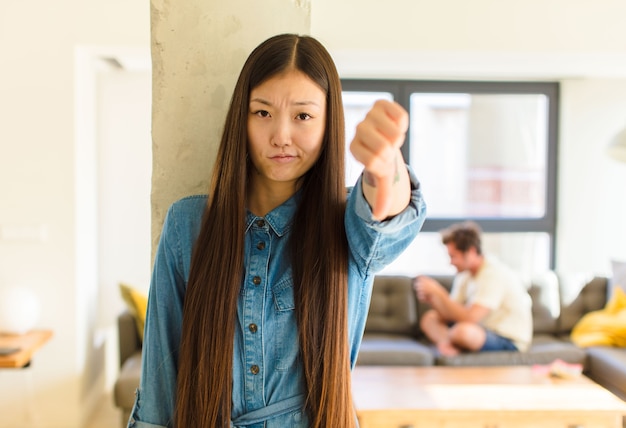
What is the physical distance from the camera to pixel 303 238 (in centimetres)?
112

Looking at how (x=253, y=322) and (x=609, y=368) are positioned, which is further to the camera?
(x=609, y=368)

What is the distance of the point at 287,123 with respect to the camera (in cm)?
104

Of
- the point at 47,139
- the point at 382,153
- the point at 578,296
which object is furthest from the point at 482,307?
the point at 382,153

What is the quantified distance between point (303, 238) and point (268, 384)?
24cm

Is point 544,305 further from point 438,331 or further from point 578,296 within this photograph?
point 438,331

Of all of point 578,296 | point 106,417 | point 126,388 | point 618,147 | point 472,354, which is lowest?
point 106,417

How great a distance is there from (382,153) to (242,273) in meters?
0.39

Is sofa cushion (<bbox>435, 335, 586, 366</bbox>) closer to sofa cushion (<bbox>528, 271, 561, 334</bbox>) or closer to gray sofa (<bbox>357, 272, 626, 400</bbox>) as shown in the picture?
gray sofa (<bbox>357, 272, 626, 400</bbox>)

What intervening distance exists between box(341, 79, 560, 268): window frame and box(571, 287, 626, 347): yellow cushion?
0.86 meters

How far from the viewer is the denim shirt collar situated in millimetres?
1136

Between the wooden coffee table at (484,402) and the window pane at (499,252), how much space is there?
195cm

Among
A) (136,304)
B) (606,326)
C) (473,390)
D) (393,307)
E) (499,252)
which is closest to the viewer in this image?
(473,390)

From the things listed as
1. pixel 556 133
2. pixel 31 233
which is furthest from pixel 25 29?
pixel 556 133

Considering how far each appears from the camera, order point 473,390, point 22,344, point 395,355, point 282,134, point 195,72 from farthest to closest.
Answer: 1. point 395,355
2. point 22,344
3. point 473,390
4. point 195,72
5. point 282,134
